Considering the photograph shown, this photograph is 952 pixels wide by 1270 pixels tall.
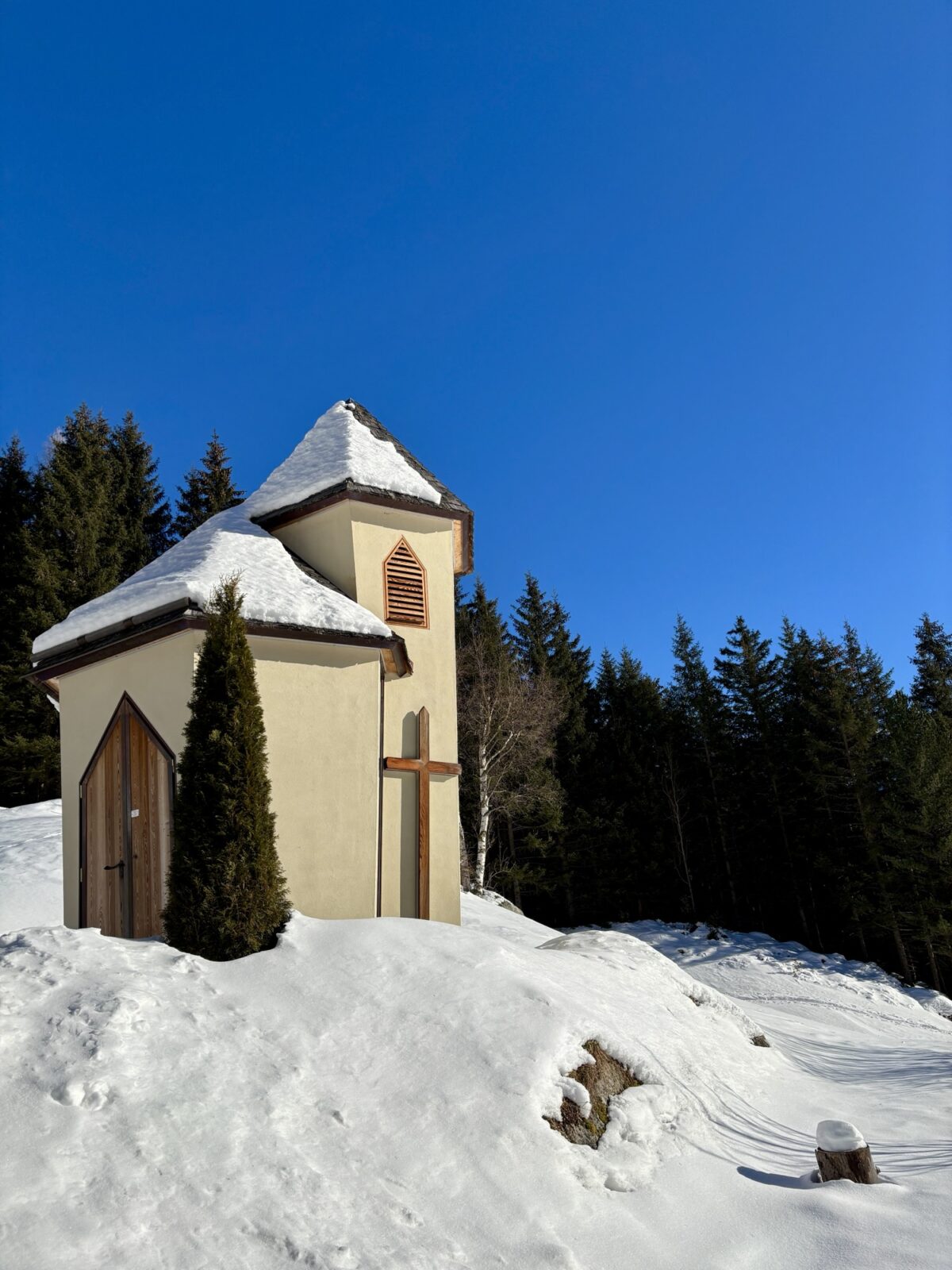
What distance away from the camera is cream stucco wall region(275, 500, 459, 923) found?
11344 mm

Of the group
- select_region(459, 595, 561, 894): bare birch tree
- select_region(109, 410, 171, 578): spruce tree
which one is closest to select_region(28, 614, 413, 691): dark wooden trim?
select_region(459, 595, 561, 894): bare birch tree

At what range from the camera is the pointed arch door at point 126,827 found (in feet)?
30.8

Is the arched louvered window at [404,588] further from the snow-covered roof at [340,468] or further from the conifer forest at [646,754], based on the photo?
the conifer forest at [646,754]

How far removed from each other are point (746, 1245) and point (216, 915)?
15.6 ft

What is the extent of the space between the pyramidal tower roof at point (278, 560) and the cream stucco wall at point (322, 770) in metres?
0.51

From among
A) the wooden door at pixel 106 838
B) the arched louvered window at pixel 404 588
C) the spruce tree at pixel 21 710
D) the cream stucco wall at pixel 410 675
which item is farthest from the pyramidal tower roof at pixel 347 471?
the spruce tree at pixel 21 710

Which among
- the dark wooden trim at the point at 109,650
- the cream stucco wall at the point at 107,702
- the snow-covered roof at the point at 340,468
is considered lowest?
the cream stucco wall at the point at 107,702

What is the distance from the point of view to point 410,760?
38.1 ft

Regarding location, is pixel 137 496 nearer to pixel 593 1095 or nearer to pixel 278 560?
pixel 278 560

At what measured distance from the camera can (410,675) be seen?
40.1 ft

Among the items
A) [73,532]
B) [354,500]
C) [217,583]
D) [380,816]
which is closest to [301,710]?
[217,583]

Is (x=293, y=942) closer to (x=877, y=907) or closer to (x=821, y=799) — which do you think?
(x=877, y=907)

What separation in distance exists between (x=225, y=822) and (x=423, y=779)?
13.9ft

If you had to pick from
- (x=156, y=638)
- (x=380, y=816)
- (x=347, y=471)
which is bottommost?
(x=380, y=816)
